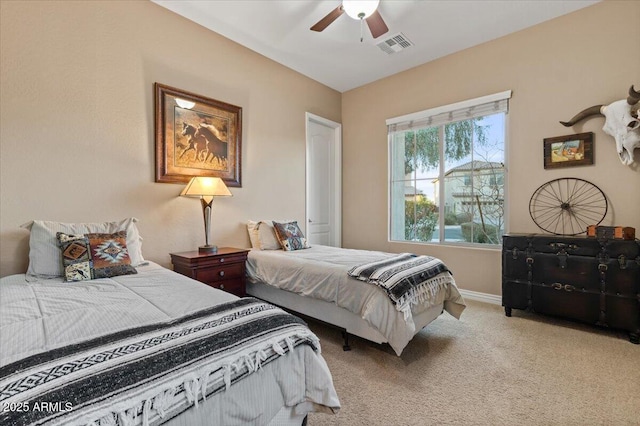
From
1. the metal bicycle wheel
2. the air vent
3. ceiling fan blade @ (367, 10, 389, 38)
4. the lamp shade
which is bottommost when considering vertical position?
the metal bicycle wheel

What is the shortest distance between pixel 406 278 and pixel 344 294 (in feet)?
1.63

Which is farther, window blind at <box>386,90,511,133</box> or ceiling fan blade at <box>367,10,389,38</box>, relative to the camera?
window blind at <box>386,90,511,133</box>

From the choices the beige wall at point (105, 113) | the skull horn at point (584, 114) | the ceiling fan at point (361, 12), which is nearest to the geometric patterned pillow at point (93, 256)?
the beige wall at point (105, 113)

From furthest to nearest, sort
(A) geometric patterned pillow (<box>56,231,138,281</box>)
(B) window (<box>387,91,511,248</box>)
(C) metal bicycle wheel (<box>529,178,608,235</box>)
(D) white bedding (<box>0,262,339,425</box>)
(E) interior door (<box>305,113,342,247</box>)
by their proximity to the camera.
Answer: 1. (E) interior door (<box>305,113,342,247</box>)
2. (B) window (<box>387,91,511,248</box>)
3. (C) metal bicycle wheel (<box>529,178,608,235</box>)
4. (A) geometric patterned pillow (<box>56,231,138,281</box>)
5. (D) white bedding (<box>0,262,339,425</box>)

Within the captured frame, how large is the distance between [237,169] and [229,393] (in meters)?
2.86

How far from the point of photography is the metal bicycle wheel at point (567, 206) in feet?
9.57

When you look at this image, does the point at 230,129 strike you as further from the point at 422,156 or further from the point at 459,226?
the point at 459,226

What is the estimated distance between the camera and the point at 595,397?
1.76 m

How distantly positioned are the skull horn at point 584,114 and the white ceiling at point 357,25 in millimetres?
1054

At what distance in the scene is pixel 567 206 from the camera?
305cm

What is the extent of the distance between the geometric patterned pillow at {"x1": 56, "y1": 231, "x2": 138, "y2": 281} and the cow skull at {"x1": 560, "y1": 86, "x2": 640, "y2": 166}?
425cm

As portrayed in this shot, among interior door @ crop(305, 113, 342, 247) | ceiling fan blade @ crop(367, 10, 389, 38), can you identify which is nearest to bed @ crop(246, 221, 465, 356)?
interior door @ crop(305, 113, 342, 247)

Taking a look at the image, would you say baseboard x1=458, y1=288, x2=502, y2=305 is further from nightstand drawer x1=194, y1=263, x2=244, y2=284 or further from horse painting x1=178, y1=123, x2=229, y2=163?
horse painting x1=178, y1=123, x2=229, y2=163

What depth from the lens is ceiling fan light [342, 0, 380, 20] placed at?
228 cm
